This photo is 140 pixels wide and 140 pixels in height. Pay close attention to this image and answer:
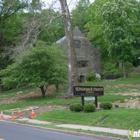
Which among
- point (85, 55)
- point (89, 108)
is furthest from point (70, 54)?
point (85, 55)

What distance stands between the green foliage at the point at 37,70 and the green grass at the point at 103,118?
10040 mm

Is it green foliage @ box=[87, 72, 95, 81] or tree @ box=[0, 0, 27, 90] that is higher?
tree @ box=[0, 0, 27, 90]

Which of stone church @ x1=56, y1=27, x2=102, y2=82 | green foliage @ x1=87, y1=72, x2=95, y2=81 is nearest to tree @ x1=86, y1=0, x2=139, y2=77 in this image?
green foliage @ x1=87, y1=72, x2=95, y2=81

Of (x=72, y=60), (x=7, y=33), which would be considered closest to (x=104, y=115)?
(x=72, y=60)

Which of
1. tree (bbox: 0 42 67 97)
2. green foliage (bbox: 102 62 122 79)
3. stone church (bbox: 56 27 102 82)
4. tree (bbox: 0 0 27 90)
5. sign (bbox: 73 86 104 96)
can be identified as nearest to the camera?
sign (bbox: 73 86 104 96)

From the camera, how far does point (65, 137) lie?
1241 cm

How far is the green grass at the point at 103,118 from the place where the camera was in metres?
14.0

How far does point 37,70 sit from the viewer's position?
29.0 metres

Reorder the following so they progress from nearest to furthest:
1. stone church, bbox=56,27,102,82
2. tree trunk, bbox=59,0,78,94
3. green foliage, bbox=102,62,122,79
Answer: tree trunk, bbox=59,0,78,94, green foliage, bbox=102,62,122,79, stone church, bbox=56,27,102,82

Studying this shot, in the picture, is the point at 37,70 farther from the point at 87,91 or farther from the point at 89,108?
the point at 89,108

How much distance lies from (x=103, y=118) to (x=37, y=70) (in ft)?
47.7

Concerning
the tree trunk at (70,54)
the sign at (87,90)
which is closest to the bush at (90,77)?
the tree trunk at (70,54)

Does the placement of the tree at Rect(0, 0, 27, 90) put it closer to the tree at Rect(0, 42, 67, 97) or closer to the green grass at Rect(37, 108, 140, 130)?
the tree at Rect(0, 42, 67, 97)

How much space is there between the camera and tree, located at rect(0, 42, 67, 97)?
2814cm
